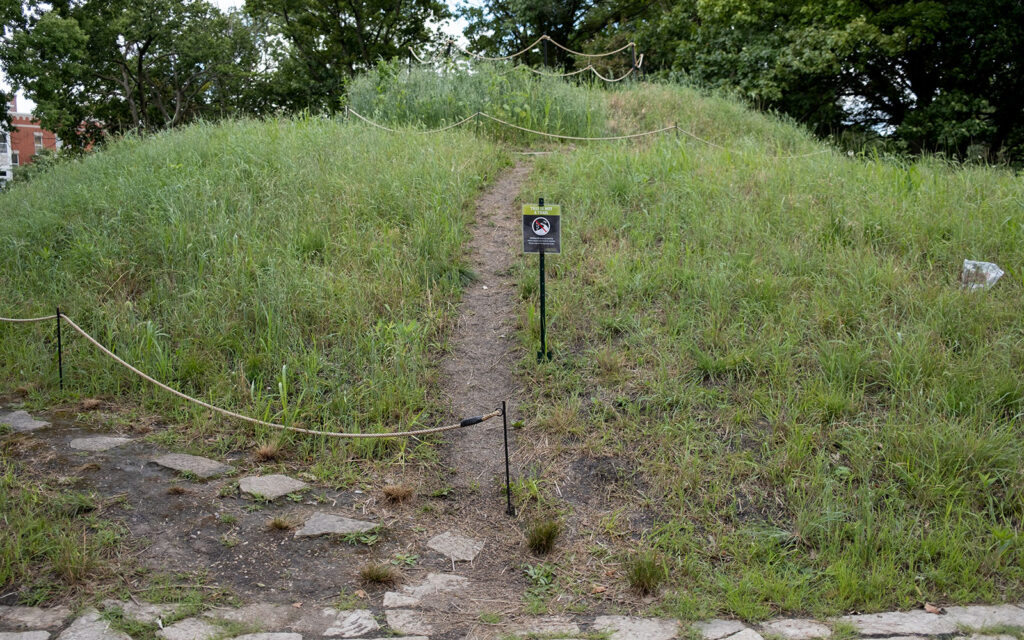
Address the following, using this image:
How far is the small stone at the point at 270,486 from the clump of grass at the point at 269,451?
0.67 ft

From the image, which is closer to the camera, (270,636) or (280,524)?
(270,636)

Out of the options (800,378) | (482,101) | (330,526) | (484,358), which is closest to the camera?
(330,526)

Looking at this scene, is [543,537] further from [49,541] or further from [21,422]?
[21,422]

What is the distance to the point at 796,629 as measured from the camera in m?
3.10

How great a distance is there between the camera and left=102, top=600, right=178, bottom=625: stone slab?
9.93ft

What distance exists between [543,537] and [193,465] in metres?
2.19

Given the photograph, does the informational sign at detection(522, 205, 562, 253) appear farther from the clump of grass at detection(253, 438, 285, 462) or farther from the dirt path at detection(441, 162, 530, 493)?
the clump of grass at detection(253, 438, 285, 462)

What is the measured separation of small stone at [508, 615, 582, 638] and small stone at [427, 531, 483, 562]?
0.59 m

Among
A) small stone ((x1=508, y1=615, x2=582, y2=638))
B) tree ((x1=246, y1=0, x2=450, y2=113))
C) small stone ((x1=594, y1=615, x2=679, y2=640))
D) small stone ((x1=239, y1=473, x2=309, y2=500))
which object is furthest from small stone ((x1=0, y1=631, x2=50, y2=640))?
tree ((x1=246, y1=0, x2=450, y2=113))

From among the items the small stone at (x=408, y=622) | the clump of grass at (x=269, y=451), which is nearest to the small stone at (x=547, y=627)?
the small stone at (x=408, y=622)

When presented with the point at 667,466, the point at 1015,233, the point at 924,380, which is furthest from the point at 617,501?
the point at 1015,233

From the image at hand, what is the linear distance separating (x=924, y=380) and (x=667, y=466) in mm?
1746

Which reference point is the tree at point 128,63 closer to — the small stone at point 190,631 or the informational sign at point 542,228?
the informational sign at point 542,228

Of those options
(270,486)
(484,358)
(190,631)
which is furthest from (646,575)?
(484,358)
